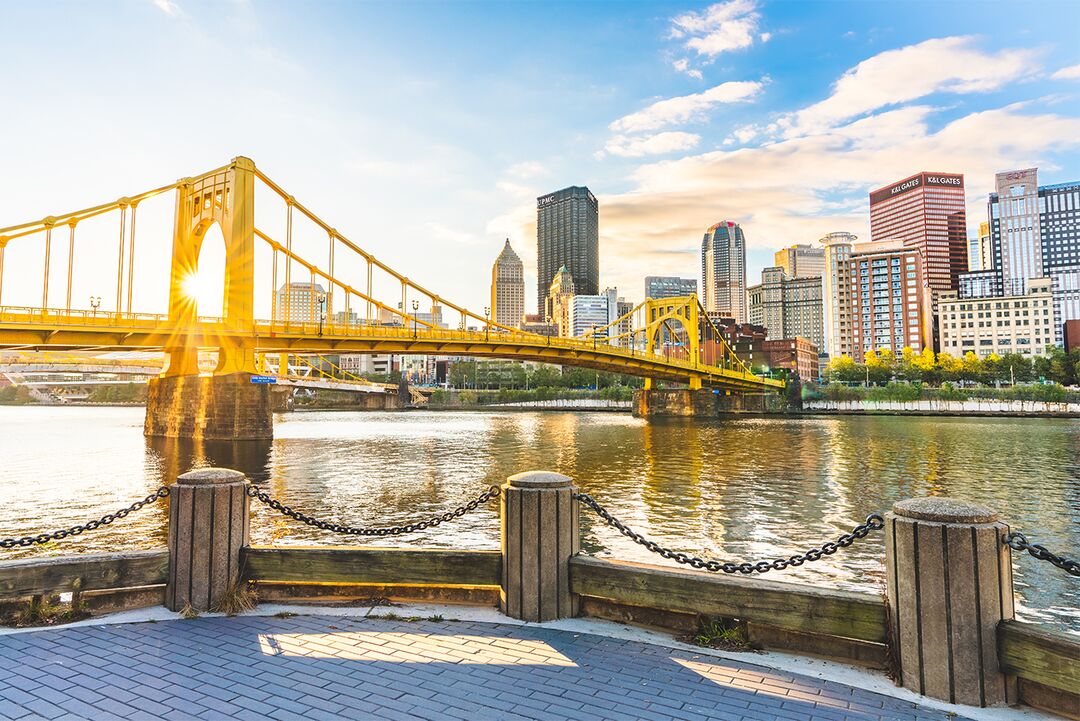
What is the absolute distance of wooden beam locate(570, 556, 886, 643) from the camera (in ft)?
17.9

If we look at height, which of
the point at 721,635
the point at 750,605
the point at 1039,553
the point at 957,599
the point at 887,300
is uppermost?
the point at 887,300

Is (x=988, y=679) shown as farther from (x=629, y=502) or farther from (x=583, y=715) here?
(x=629, y=502)

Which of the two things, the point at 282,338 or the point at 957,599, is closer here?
the point at 957,599

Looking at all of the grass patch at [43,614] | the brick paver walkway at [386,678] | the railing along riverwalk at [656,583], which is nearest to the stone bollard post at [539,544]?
the railing along riverwalk at [656,583]

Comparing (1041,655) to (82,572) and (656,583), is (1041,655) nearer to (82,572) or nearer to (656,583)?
(656,583)

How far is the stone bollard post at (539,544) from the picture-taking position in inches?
252

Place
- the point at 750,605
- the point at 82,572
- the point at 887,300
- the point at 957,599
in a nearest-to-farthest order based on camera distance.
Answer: the point at 957,599, the point at 750,605, the point at 82,572, the point at 887,300

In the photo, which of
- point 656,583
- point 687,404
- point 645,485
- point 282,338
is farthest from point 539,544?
point 687,404

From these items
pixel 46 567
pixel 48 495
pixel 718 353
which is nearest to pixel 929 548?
pixel 46 567

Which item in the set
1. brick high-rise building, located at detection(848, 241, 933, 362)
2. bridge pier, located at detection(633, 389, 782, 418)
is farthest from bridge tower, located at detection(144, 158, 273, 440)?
brick high-rise building, located at detection(848, 241, 933, 362)

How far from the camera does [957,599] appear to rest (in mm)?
4742

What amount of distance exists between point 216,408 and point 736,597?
45.8 meters

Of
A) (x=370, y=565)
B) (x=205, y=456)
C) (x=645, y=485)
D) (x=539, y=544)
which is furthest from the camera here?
(x=205, y=456)

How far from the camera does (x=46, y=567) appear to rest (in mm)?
6438
